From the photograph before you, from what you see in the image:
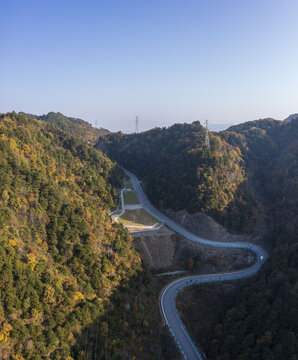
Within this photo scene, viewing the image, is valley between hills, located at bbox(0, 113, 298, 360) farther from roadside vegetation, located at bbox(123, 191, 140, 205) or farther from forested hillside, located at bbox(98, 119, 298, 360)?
roadside vegetation, located at bbox(123, 191, 140, 205)

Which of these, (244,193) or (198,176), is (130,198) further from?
(244,193)

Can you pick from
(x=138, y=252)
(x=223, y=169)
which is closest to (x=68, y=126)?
(x=223, y=169)

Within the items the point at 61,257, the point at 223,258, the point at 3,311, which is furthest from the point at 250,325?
the point at 3,311

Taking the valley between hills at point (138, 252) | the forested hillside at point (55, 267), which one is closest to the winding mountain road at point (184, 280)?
the valley between hills at point (138, 252)

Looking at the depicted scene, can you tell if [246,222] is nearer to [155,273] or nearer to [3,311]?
[155,273]

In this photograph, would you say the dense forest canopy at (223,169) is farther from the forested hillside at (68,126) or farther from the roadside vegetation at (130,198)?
the forested hillside at (68,126)

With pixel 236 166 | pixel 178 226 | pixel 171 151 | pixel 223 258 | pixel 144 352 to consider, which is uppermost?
pixel 171 151

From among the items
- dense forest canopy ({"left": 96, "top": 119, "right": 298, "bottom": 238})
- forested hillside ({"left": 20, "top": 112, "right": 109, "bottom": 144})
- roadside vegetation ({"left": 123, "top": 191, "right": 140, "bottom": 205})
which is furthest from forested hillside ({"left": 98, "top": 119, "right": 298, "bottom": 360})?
forested hillside ({"left": 20, "top": 112, "right": 109, "bottom": 144})
